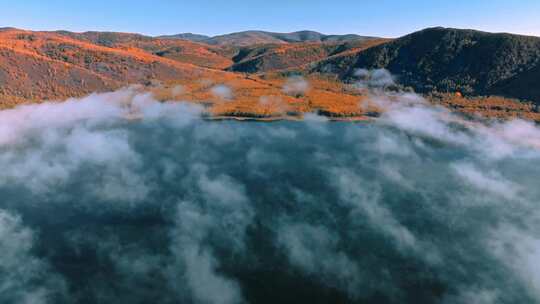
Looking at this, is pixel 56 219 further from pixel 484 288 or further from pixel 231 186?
pixel 484 288

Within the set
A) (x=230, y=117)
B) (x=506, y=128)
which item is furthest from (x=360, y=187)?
(x=230, y=117)

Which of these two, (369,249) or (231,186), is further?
(231,186)

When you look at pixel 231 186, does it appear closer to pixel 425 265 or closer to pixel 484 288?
pixel 425 265

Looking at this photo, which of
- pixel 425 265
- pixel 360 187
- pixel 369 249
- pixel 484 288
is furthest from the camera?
pixel 360 187

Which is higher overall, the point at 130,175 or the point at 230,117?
the point at 230,117

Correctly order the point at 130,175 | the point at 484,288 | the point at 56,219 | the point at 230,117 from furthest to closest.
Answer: the point at 230,117, the point at 130,175, the point at 56,219, the point at 484,288

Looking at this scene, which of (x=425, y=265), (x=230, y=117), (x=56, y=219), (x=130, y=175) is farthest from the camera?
(x=230, y=117)

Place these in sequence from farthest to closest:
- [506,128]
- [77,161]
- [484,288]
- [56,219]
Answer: [506,128] → [77,161] → [56,219] → [484,288]

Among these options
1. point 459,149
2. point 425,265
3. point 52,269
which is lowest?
point 52,269

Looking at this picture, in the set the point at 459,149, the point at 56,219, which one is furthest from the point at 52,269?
the point at 459,149
